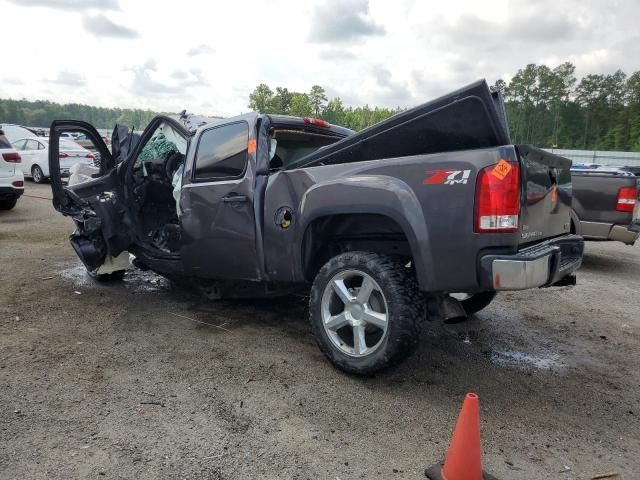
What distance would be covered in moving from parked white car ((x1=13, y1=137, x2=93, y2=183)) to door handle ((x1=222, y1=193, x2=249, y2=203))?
12111 mm

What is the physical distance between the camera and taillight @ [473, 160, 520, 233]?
9.12 feet

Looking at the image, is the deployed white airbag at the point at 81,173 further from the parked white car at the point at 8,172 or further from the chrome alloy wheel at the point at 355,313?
the parked white car at the point at 8,172

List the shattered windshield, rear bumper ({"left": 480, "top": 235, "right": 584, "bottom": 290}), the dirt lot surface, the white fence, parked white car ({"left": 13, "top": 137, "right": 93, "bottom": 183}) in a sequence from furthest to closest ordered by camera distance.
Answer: the white fence → parked white car ({"left": 13, "top": 137, "right": 93, "bottom": 183}) → the shattered windshield → rear bumper ({"left": 480, "top": 235, "right": 584, "bottom": 290}) → the dirt lot surface

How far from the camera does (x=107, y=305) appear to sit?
4996 mm

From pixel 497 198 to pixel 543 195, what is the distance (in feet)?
2.22

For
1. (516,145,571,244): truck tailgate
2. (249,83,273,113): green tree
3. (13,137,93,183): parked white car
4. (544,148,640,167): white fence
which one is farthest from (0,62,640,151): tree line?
(516,145,571,244): truck tailgate

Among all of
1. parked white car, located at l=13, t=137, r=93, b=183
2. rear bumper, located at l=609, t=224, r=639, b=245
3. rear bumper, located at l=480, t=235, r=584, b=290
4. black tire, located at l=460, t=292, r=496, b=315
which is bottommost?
black tire, located at l=460, t=292, r=496, b=315

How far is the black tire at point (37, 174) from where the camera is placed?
15551 millimetres

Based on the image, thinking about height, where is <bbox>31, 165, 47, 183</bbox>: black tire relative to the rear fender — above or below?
above

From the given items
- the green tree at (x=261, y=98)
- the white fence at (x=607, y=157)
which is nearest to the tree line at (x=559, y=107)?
the green tree at (x=261, y=98)

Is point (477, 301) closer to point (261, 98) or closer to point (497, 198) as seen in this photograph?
point (497, 198)

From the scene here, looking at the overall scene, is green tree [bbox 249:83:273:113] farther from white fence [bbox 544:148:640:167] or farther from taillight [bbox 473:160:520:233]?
taillight [bbox 473:160:520:233]

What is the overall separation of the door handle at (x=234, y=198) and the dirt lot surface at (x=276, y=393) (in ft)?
3.78

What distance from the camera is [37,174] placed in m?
15.7
